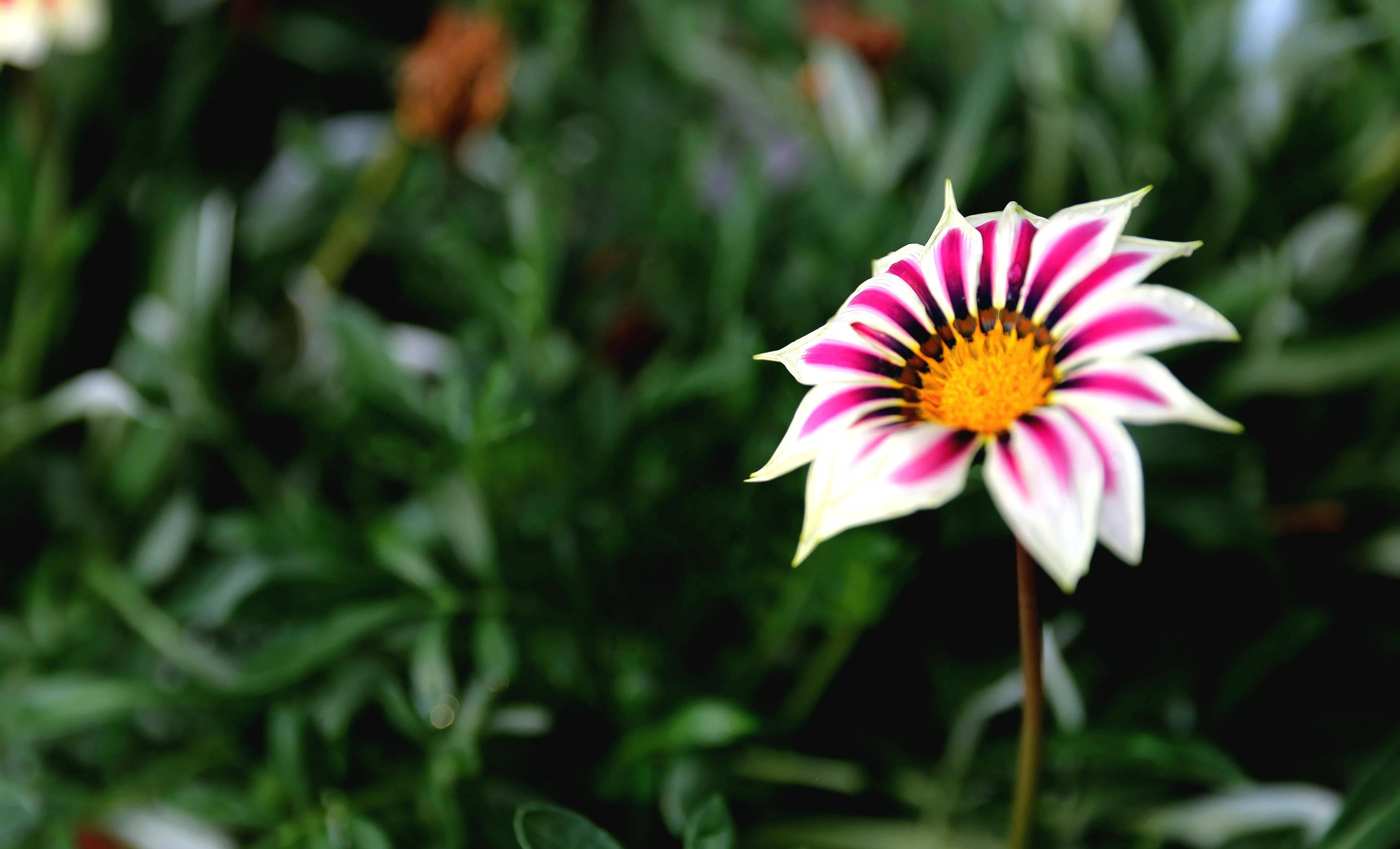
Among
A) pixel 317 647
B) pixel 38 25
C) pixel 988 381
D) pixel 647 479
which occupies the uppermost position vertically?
pixel 38 25

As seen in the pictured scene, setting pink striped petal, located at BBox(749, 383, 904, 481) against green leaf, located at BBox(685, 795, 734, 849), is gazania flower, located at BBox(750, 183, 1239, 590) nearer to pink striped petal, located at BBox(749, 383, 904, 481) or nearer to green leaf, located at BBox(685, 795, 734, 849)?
pink striped petal, located at BBox(749, 383, 904, 481)

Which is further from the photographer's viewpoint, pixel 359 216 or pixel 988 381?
pixel 359 216

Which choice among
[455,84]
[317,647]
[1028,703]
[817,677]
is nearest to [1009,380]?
[1028,703]

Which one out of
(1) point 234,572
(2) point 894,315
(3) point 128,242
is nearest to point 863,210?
(2) point 894,315

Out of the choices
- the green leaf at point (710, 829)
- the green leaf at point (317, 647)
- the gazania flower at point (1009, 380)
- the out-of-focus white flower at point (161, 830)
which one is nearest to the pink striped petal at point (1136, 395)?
the gazania flower at point (1009, 380)

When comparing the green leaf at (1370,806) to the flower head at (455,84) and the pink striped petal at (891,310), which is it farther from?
the flower head at (455,84)

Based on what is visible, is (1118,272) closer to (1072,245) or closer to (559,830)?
(1072,245)

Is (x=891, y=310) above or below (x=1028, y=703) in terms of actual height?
above

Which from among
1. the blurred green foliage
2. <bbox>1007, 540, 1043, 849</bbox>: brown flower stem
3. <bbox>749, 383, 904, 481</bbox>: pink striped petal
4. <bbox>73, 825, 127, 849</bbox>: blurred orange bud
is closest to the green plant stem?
the blurred green foliage
